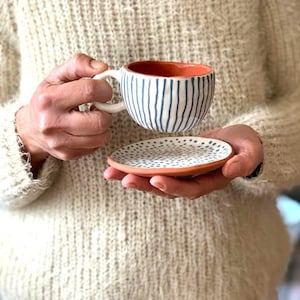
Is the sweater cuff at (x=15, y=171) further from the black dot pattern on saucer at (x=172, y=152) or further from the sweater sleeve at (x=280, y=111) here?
the sweater sleeve at (x=280, y=111)

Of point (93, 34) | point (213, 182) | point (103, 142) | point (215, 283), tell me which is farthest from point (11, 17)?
point (215, 283)

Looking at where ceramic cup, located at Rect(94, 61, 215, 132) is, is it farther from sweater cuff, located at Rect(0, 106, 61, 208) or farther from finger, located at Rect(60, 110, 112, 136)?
sweater cuff, located at Rect(0, 106, 61, 208)

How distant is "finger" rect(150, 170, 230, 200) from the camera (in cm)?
71

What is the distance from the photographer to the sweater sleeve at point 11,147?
84cm

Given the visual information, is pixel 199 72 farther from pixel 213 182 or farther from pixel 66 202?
pixel 66 202

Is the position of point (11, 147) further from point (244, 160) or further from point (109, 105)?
point (244, 160)

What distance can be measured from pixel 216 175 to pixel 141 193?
131 mm

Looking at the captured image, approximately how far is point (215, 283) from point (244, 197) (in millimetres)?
123

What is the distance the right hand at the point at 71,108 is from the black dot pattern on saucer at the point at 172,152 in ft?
0.15

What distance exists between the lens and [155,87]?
0.69 metres

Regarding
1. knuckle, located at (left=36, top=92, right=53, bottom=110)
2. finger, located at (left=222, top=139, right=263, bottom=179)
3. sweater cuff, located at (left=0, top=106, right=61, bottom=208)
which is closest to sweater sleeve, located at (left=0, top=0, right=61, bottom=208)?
sweater cuff, located at (left=0, top=106, right=61, bottom=208)

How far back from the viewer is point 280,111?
89 centimetres

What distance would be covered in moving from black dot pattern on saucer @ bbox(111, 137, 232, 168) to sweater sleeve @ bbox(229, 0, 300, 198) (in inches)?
3.5

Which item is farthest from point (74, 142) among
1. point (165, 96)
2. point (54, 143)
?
point (165, 96)
